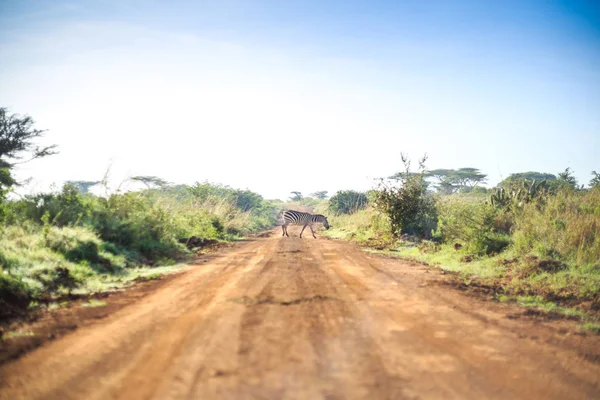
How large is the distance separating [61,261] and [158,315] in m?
3.42

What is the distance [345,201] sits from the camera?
120ft

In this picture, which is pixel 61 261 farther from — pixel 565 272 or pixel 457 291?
pixel 565 272

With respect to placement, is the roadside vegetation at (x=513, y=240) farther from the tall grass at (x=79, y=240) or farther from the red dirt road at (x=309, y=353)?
the tall grass at (x=79, y=240)

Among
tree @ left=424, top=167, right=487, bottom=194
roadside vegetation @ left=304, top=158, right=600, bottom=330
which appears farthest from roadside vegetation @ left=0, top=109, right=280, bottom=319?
tree @ left=424, top=167, right=487, bottom=194

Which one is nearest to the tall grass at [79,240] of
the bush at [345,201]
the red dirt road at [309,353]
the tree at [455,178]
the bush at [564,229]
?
the red dirt road at [309,353]

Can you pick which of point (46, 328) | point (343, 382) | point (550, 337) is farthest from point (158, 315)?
point (550, 337)

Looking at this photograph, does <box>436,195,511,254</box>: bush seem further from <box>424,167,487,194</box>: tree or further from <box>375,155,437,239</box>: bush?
<box>424,167,487,194</box>: tree

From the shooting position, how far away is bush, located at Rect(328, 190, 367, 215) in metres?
35.3

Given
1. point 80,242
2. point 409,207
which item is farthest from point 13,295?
point 409,207

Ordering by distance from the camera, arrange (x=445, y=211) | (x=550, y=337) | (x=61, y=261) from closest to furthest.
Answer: (x=550, y=337) → (x=61, y=261) → (x=445, y=211)

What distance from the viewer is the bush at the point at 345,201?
3528cm

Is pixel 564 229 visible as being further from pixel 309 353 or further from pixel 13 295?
pixel 13 295

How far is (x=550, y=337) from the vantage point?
12.9 ft

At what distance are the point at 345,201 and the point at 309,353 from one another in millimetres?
33528
